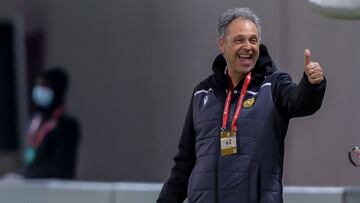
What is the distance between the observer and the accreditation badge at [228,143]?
590 cm

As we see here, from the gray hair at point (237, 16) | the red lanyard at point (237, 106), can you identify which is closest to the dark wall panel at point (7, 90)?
the gray hair at point (237, 16)

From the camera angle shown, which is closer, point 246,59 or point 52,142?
point 246,59

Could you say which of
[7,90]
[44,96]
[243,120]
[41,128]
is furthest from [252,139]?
[7,90]

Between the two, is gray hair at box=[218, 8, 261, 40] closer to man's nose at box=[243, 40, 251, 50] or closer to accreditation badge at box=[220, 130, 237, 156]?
man's nose at box=[243, 40, 251, 50]

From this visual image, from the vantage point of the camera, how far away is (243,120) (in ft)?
19.5

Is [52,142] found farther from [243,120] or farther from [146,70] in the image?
[243,120]

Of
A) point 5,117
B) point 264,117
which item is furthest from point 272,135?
point 5,117

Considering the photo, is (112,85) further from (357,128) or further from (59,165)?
(357,128)

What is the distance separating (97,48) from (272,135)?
8743 millimetres

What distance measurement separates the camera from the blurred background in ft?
34.2

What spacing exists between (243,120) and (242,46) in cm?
33

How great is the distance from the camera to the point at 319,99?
5.67 metres

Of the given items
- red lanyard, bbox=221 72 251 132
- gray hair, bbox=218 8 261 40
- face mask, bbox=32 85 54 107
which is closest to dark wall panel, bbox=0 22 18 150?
face mask, bbox=32 85 54 107

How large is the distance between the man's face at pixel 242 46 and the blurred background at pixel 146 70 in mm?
3627
